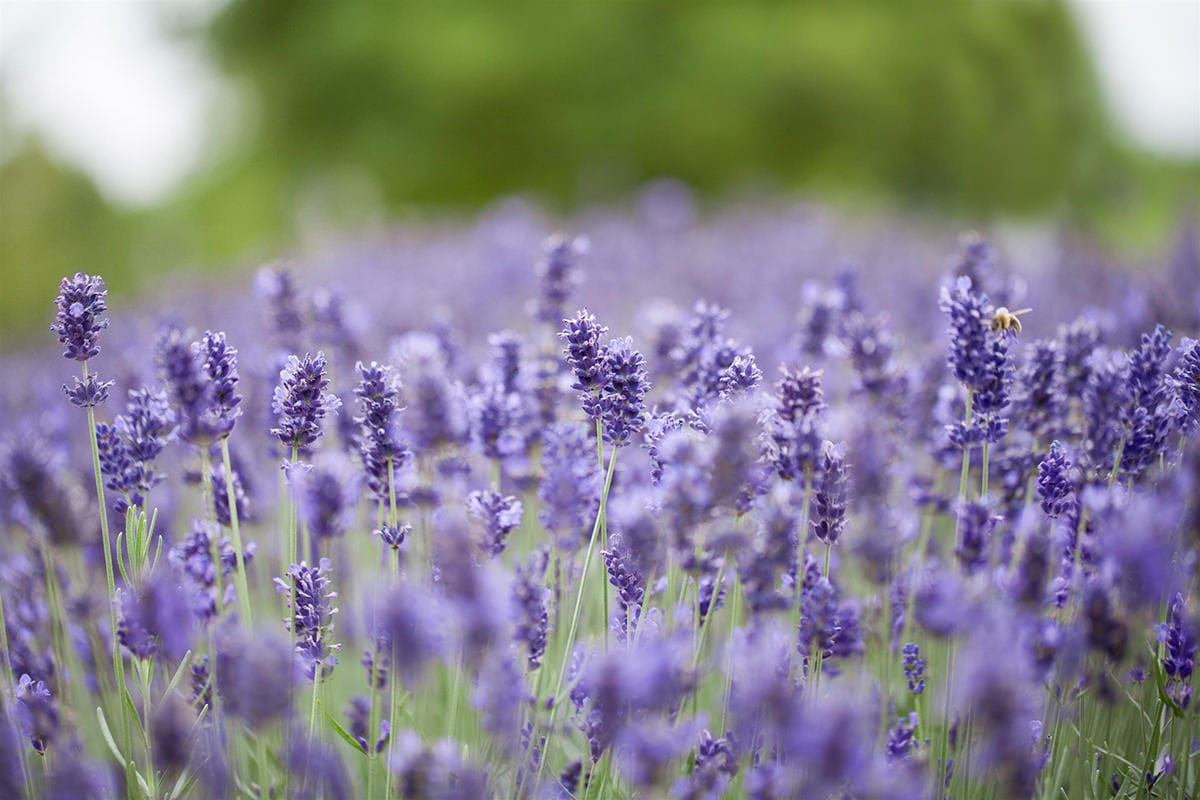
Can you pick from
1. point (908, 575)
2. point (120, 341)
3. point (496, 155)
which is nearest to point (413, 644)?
point (908, 575)

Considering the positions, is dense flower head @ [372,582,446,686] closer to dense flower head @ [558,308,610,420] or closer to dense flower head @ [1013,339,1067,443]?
dense flower head @ [558,308,610,420]

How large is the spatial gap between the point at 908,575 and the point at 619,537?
0.82 metres

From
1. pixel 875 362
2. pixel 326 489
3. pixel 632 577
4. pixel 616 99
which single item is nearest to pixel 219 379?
pixel 326 489

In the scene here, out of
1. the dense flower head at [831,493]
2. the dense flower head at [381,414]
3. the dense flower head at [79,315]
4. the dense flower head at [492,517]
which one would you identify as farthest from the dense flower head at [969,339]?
the dense flower head at [79,315]

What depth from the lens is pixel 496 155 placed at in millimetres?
13055

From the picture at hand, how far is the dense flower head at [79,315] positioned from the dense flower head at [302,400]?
325 millimetres

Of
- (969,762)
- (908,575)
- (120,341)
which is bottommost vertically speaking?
(969,762)

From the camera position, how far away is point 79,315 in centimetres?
153

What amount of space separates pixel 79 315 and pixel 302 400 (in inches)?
15.9

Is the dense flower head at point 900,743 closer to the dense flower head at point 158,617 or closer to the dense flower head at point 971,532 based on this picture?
the dense flower head at point 971,532

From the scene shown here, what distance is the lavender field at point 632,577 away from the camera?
47.0 inches

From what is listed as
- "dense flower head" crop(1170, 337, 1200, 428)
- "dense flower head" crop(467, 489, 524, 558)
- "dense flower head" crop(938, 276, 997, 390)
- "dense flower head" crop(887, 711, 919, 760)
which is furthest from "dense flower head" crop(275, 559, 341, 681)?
"dense flower head" crop(1170, 337, 1200, 428)

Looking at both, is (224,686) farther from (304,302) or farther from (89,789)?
(304,302)

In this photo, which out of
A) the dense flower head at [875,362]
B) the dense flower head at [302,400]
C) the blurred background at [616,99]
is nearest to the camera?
the dense flower head at [302,400]
